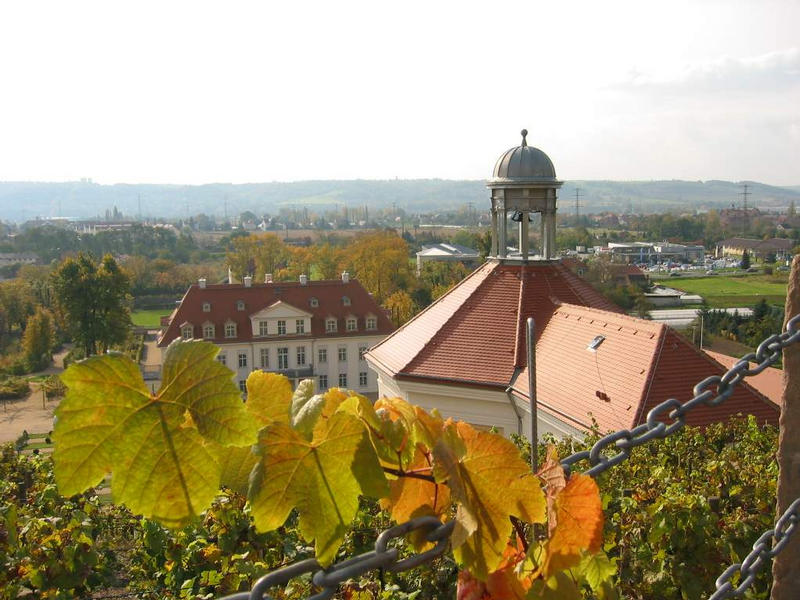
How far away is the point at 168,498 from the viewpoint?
1206 mm

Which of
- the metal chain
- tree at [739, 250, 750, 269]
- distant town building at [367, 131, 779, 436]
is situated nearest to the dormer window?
distant town building at [367, 131, 779, 436]

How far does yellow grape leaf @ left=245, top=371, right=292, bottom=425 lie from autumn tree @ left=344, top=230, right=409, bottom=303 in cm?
6196

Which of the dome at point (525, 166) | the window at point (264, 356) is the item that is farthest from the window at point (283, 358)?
the dome at point (525, 166)

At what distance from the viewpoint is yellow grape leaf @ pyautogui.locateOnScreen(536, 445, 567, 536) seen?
5.21 feet

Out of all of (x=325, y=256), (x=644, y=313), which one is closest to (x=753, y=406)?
(x=644, y=313)

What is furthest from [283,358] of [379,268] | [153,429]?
[153,429]

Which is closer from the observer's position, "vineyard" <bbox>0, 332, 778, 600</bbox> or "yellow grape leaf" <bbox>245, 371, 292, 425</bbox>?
"vineyard" <bbox>0, 332, 778, 600</bbox>

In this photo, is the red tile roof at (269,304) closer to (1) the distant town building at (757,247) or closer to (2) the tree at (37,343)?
(2) the tree at (37,343)

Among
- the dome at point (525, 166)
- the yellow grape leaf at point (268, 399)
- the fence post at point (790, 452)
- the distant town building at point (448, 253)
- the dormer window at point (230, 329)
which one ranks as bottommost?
the distant town building at point (448, 253)

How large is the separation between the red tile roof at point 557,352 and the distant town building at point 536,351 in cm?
2

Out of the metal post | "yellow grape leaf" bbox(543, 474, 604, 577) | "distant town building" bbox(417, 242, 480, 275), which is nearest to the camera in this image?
"yellow grape leaf" bbox(543, 474, 604, 577)

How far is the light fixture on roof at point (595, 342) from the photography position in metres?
14.2

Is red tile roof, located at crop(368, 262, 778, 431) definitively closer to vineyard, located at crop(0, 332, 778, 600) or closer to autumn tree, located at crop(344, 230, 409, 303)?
vineyard, located at crop(0, 332, 778, 600)

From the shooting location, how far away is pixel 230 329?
42281mm
